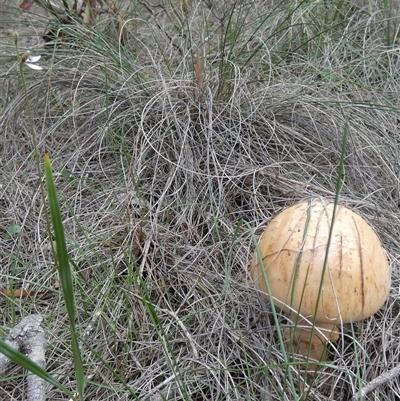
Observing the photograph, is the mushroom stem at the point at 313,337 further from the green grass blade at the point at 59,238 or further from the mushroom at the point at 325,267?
the green grass blade at the point at 59,238

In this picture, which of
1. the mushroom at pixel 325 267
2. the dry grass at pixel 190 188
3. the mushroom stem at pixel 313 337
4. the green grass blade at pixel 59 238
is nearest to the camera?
the green grass blade at pixel 59 238

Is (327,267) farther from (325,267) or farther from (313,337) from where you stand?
(313,337)

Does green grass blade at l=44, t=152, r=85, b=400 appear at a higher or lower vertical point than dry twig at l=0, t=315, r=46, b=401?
higher

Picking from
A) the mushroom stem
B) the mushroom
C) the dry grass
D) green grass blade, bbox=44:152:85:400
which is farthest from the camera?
the dry grass

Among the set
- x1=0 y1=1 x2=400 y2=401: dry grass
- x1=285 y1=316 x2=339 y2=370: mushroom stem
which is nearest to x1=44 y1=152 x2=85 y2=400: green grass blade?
x1=0 y1=1 x2=400 y2=401: dry grass

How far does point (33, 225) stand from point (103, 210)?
9.8 inches

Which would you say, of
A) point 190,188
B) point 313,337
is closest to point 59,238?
point 313,337

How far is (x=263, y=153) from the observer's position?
2.13 meters

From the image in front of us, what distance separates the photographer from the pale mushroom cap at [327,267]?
132 centimetres

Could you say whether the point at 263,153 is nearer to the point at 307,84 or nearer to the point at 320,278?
the point at 307,84

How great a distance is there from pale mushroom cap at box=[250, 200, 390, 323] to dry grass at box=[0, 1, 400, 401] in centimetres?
13

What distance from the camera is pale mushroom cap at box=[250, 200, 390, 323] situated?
132cm

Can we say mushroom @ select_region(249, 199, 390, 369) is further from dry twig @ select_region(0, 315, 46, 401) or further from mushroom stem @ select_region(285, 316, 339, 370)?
dry twig @ select_region(0, 315, 46, 401)

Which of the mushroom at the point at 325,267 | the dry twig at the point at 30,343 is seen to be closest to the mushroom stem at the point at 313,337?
the mushroom at the point at 325,267
